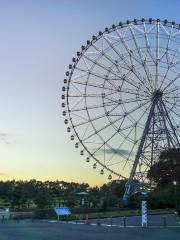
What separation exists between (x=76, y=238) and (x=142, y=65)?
37037mm

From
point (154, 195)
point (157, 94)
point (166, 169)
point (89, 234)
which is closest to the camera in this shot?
point (89, 234)

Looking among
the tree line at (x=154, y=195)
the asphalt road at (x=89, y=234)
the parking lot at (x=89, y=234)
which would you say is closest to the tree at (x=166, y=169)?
the tree line at (x=154, y=195)

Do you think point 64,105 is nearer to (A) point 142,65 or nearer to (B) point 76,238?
(A) point 142,65

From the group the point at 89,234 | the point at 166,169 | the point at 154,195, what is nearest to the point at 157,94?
the point at 154,195

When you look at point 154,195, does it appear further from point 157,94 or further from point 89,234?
point 89,234

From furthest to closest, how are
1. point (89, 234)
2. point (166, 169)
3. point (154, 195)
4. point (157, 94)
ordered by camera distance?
point (166, 169) → point (154, 195) → point (157, 94) → point (89, 234)

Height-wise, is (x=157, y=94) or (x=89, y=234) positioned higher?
(x=157, y=94)

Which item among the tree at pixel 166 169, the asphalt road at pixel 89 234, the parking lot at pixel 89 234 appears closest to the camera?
the asphalt road at pixel 89 234

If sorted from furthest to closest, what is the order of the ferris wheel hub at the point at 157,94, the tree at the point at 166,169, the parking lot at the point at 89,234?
the tree at the point at 166,169
the ferris wheel hub at the point at 157,94
the parking lot at the point at 89,234

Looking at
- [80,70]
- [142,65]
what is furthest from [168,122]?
[80,70]

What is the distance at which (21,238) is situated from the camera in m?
29.3

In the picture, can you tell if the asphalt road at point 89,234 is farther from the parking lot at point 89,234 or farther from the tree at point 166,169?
the tree at point 166,169

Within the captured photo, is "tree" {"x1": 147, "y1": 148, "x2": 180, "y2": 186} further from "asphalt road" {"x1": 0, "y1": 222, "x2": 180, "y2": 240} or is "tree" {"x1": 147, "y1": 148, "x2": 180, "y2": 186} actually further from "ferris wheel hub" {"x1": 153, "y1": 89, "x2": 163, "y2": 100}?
"asphalt road" {"x1": 0, "y1": 222, "x2": 180, "y2": 240}

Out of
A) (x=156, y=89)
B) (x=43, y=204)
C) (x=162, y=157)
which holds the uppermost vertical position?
(x=156, y=89)
